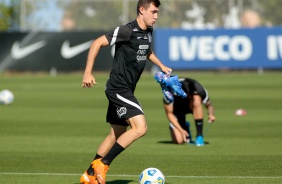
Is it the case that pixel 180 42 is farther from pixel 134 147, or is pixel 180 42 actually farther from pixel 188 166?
pixel 188 166

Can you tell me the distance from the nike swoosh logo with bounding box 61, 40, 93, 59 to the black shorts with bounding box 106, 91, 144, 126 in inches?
1118

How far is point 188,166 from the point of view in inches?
484

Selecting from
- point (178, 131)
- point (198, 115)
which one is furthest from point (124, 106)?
point (198, 115)

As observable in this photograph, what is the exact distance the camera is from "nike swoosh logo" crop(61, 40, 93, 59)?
1523 inches

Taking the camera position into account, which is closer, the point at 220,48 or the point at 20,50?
the point at 220,48

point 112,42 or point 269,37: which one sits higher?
point 112,42

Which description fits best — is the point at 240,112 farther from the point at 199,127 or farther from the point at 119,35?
the point at 119,35

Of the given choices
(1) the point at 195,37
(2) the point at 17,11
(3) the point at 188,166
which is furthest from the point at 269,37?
(3) the point at 188,166

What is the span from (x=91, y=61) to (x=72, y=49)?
29155 millimetres

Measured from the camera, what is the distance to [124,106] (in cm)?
1019

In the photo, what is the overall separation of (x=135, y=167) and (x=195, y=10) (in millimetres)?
31538

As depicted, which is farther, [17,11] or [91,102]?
[17,11]

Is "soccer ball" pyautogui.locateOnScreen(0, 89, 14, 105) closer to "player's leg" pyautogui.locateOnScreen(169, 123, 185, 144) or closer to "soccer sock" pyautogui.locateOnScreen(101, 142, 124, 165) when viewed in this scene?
"player's leg" pyautogui.locateOnScreen(169, 123, 185, 144)

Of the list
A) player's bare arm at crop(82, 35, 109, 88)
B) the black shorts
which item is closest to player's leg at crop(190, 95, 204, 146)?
the black shorts
